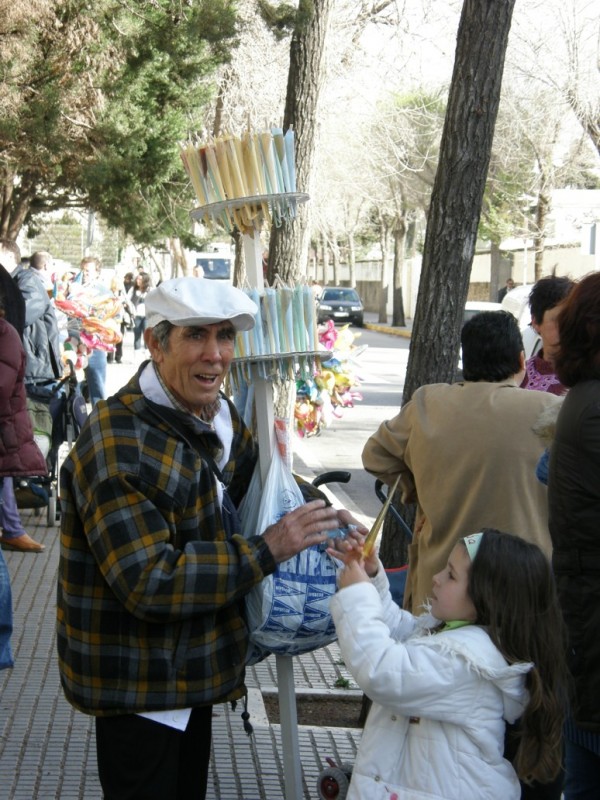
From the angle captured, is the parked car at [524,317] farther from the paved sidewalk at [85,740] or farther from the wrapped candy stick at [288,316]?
the wrapped candy stick at [288,316]

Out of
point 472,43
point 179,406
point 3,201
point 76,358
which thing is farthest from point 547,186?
point 179,406

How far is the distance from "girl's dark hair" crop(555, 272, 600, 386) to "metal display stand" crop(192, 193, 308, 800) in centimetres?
75

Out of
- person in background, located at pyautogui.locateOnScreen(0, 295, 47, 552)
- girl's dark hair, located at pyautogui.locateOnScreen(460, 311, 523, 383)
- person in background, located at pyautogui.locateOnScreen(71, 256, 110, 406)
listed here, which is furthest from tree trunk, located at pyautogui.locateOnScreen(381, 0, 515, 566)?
person in background, located at pyautogui.locateOnScreen(71, 256, 110, 406)

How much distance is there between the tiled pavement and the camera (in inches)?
174

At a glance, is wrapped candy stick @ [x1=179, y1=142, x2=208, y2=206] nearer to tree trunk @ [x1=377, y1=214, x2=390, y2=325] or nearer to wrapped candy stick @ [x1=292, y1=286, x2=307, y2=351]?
wrapped candy stick @ [x1=292, y1=286, x2=307, y2=351]

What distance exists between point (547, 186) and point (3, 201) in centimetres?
1582

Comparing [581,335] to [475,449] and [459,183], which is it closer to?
[475,449]

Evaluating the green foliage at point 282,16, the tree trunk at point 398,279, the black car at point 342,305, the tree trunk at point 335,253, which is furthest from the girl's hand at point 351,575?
the tree trunk at point 335,253

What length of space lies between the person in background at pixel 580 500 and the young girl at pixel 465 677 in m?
0.25

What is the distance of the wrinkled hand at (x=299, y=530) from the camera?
2785 millimetres

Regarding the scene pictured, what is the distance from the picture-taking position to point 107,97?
1869cm

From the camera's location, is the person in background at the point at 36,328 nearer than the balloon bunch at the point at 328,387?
Yes

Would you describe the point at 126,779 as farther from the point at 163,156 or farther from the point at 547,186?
the point at 547,186

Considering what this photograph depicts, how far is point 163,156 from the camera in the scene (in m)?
20.8
